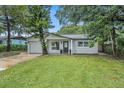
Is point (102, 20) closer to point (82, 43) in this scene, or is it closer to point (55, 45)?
point (82, 43)

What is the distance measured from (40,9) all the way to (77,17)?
340 centimetres

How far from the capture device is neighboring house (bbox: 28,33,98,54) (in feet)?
78.8

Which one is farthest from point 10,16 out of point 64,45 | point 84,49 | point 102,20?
point 102,20

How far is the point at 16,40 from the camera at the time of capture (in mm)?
32094

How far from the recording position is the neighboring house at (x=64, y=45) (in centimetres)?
2400

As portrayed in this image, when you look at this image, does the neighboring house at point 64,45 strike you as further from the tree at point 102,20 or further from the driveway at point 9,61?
the driveway at point 9,61

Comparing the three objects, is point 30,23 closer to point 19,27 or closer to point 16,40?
point 19,27

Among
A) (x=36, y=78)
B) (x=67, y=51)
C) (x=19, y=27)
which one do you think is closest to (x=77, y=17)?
(x=67, y=51)

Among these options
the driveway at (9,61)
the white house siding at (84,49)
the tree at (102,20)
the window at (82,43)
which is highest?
the tree at (102,20)

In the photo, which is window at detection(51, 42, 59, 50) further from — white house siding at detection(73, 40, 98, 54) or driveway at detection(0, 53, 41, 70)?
driveway at detection(0, 53, 41, 70)

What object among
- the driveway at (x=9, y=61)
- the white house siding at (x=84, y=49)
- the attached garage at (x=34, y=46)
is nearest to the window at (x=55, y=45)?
the attached garage at (x=34, y=46)

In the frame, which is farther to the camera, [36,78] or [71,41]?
[71,41]
